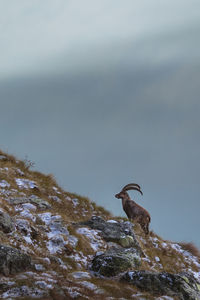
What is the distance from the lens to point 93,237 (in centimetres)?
1474

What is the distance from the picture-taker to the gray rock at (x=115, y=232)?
49.9ft

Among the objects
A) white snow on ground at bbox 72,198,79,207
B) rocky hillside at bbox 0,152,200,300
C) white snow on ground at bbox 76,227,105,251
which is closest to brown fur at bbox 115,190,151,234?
rocky hillside at bbox 0,152,200,300

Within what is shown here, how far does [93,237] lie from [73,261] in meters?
2.35

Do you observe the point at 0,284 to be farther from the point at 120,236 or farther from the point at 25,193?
the point at 25,193

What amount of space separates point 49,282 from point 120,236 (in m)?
6.40

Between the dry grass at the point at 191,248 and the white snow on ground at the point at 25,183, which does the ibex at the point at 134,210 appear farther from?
the white snow on ground at the point at 25,183

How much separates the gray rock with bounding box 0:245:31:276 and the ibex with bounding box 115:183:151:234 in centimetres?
1174

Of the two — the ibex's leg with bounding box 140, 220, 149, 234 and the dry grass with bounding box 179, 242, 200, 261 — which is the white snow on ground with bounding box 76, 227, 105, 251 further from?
the dry grass with bounding box 179, 242, 200, 261

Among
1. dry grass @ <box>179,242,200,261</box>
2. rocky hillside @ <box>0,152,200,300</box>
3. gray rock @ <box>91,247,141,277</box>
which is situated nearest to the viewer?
rocky hillside @ <box>0,152,200,300</box>

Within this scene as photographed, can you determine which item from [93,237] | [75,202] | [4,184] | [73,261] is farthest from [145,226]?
[73,261]

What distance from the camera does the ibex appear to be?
21422 mm

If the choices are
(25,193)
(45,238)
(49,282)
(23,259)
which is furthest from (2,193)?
(49,282)

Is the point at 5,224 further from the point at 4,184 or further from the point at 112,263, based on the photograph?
the point at 4,184

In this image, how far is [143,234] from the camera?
21.1 m
